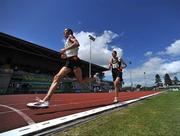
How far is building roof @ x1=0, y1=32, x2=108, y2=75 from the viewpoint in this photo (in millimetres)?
43031

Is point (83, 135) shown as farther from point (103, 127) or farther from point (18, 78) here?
point (18, 78)

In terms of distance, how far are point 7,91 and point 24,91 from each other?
8.65 ft

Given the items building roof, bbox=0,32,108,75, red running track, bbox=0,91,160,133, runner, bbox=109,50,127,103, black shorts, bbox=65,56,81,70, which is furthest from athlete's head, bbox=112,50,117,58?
building roof, bbox=0,32,108,75

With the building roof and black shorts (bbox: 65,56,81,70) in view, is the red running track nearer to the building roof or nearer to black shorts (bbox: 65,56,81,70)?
black shorts (bbox: 65,56,81,70)

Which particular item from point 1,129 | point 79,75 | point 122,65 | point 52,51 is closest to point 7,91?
point 122,65

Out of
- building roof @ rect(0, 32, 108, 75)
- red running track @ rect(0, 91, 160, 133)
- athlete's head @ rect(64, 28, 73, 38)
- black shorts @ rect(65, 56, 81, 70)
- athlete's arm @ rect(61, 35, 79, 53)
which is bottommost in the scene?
red running track @ rect(0, 91, 160, 133)

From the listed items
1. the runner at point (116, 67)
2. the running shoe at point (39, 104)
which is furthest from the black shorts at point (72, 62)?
the runner at point (116, 67)

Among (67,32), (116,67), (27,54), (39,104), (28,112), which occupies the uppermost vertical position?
(27,54)

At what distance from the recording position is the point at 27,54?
49.5 meters

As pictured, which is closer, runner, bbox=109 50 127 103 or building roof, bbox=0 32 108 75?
runner, bbox=109 50 127 103

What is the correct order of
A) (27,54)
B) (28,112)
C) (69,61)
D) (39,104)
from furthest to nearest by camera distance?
(27,54) < (69,61) < (39,104) < (28,112)

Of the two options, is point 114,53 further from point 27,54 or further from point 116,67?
point 27,54

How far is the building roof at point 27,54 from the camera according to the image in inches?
1694

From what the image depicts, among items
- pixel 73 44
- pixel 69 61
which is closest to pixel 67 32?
pixel 73 44
